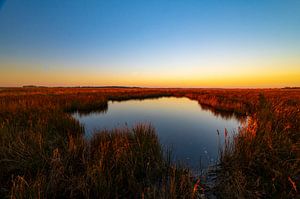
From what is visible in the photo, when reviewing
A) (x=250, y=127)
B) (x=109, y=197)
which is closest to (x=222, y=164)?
(x=250, y=127)

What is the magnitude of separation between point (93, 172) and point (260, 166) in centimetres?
383

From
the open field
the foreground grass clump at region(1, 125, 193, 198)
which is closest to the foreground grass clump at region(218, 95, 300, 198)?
the open field

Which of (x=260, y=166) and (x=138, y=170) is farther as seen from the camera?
(x=138, y=170)

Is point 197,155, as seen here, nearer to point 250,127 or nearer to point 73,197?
point 250,127

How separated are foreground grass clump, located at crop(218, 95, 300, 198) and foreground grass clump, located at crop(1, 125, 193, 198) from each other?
37.7 inches

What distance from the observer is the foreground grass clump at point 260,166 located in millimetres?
2969

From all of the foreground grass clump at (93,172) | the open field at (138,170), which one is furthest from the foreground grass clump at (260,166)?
the foreground grass clump at (93,172)

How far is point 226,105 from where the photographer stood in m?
16.1

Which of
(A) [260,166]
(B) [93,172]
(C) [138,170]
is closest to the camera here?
(B) [93,172]

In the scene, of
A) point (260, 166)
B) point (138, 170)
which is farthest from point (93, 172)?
point (260, 166)

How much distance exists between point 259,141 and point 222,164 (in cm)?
112

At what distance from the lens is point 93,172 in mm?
3064

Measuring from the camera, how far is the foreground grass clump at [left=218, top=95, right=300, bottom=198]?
297cm

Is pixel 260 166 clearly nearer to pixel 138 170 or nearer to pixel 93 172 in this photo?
pixel 138 170
